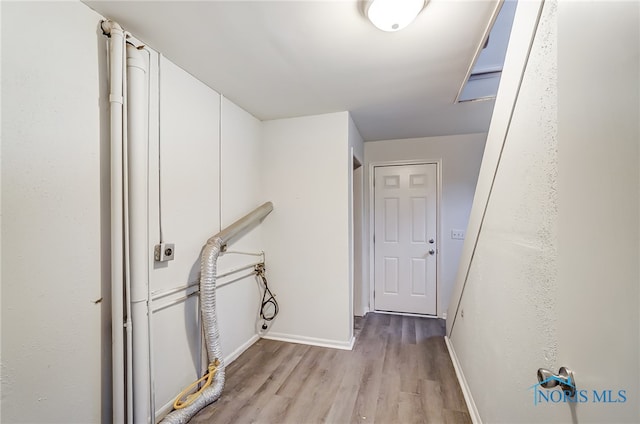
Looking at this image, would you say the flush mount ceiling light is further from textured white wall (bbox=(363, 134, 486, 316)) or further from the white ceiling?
textured white wall (bbox=(363, 134, 486, 316))

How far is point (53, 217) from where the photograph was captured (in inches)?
46.4

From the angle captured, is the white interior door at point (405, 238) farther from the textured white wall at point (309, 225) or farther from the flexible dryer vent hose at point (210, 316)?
the flexible dryer vent hose at point (210, 316)

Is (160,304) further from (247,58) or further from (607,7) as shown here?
(607,7)

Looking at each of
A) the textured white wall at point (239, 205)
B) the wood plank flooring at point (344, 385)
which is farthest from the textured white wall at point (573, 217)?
the textured white wall at point (239, 205)

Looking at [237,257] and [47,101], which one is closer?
[47,101]

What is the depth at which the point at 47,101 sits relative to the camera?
1.16 m

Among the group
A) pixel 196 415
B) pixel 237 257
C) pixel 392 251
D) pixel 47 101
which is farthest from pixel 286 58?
pixel 392 251

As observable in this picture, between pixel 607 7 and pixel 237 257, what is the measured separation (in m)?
2.53

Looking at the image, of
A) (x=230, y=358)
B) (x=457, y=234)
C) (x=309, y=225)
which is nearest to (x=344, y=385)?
(x=230, y=358)

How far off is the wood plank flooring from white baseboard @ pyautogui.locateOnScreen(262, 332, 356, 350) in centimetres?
6

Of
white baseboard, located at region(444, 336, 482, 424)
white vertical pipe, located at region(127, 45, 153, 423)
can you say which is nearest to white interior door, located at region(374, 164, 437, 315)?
white baseboard, located at region(444, 336, 482, 424)

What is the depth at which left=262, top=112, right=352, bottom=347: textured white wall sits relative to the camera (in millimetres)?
2629

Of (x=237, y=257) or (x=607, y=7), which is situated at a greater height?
(x=607, y=7)

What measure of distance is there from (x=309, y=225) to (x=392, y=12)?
189 cm
